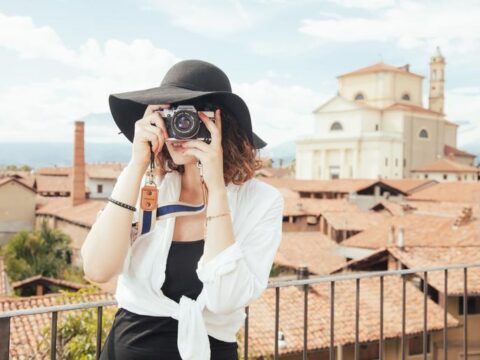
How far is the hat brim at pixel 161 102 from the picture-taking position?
1.51 meters

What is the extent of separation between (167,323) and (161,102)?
629 mm

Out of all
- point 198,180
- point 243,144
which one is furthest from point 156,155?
point 243,144

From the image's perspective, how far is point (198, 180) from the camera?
1.70 metres

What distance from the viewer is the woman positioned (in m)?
1.49

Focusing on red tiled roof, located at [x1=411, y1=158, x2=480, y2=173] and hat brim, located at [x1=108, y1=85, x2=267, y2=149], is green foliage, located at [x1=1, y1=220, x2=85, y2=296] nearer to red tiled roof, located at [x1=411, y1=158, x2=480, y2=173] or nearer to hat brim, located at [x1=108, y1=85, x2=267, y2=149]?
hat brim, located at [x1=108, y1=85, x2=267, y2=149]

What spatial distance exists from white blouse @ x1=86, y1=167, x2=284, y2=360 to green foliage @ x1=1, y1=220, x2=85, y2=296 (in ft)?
80.4

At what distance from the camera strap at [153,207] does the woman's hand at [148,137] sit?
0.04 meters

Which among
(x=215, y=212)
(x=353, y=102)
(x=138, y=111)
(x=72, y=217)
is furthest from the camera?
(x=353, y=102)

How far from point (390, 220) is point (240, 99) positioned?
70.7ft

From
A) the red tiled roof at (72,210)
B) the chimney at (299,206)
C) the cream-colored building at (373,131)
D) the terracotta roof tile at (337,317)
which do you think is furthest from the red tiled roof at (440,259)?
the cream-colored building at (373,131)

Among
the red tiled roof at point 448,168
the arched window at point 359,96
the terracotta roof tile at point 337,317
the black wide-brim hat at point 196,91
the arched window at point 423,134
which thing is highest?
the arched window at point 359,96

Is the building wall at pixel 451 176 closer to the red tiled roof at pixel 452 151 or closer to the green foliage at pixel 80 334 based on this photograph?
the red tiled roof at pixel 452 151

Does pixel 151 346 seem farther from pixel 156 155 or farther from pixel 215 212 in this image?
pixel 156 155

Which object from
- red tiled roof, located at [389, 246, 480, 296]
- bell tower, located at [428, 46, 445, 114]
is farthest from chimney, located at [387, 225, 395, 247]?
bell tower, located at [428, 46, 445, 114]
